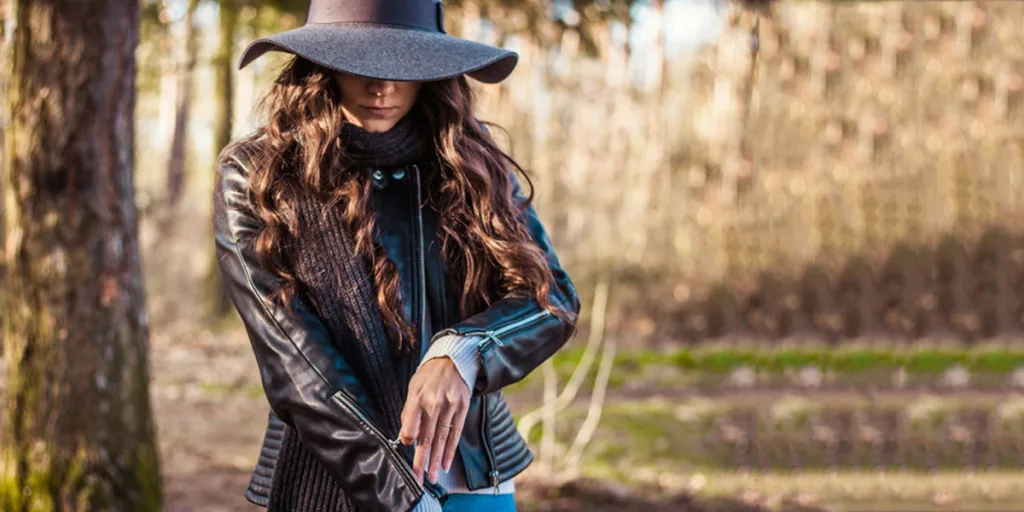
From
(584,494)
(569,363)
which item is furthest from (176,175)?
(584,494)

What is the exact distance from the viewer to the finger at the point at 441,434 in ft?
6.48

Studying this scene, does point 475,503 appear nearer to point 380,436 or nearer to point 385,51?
point 380,436

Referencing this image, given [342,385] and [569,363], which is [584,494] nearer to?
[342,385]

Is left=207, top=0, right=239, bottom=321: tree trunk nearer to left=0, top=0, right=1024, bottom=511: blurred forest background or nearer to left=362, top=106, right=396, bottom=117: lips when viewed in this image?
left=0, top=0, right=1024, bottom=511: blurred forest background

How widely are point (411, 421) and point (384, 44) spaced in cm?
81

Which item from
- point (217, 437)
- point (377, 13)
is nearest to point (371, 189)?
point (377, 13)

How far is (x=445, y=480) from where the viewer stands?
222cm

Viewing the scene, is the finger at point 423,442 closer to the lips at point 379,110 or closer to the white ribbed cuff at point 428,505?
the white ribbed cuff at point 428,505

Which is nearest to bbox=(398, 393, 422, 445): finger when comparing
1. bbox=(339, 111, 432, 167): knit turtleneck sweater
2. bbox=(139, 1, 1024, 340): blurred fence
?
bbox=(339, 111, 432, 167): knit turtleneck sweater

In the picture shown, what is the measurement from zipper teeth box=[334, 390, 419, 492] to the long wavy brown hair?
0.23 m

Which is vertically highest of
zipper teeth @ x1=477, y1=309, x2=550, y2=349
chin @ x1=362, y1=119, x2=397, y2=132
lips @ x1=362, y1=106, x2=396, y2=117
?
lips @ x1=362, y1=106, x2=396, y2=117

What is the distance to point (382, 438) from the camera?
6.40 feet

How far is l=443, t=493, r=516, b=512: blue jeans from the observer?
225cm

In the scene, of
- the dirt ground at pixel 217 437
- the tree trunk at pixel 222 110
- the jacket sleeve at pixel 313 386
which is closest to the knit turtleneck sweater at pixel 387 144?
the jacket sleeve at pixel 313 386
